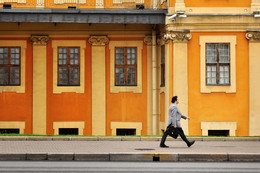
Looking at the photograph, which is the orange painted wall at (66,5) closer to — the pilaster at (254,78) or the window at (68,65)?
the window at (68,65)

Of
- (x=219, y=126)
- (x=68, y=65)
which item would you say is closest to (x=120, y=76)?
(x=68, y=65)

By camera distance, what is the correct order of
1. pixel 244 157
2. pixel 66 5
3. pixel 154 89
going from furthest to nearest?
pixel 154 89
pixel 66 5
pixel 244 157

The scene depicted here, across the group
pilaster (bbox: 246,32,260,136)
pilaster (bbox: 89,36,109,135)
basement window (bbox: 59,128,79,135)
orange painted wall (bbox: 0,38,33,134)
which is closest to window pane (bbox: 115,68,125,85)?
pilaster (bbox: 89,36,109,135)

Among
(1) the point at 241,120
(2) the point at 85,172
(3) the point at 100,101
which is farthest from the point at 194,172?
(3) the point at 100,101

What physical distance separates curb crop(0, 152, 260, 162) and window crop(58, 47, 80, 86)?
41.5 ft

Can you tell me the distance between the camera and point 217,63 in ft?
88.8

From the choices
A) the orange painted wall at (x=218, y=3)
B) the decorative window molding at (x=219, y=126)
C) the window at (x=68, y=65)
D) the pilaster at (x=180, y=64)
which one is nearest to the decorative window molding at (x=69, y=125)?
the window at (x=68, y=65)

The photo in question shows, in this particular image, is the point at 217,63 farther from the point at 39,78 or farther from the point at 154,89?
the point at 39,78

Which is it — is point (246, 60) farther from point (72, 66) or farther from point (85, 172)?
point (85, 172)

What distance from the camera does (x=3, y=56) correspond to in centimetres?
2917

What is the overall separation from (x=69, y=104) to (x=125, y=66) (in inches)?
127

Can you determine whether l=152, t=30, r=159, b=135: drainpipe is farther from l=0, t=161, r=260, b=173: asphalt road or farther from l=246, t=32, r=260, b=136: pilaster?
l=0, t=161, r=260, b=173: asphalt road

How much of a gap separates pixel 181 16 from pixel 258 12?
334 centimetres

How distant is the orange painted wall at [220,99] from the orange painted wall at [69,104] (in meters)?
5.16
